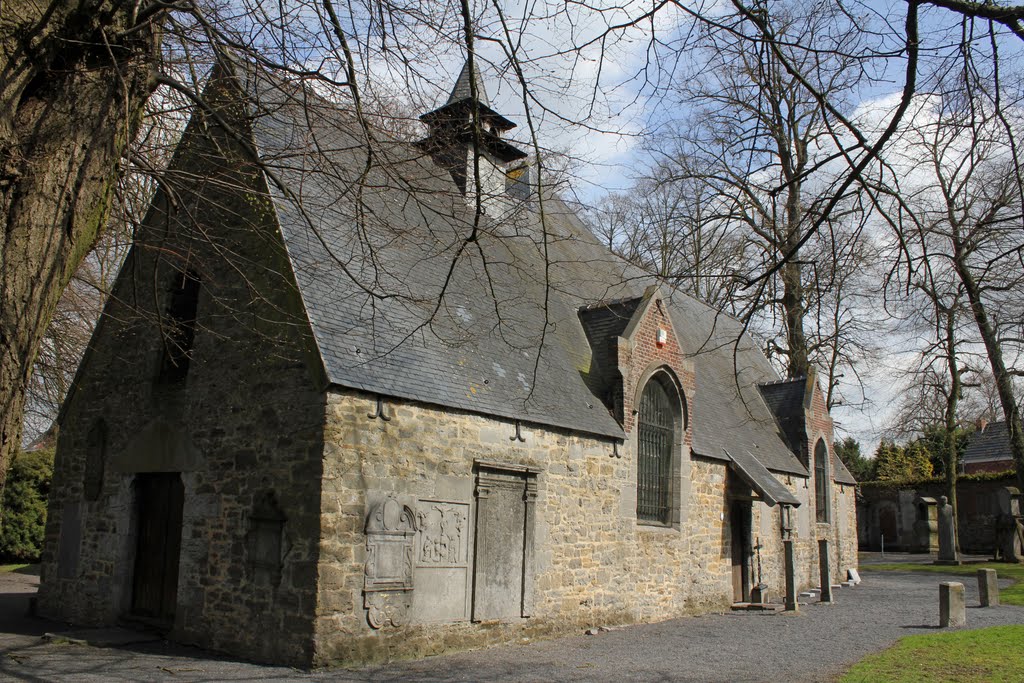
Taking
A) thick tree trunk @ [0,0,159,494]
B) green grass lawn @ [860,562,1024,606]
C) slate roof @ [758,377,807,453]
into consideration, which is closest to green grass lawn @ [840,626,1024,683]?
green grass lawn @ [860,562,1024,606]

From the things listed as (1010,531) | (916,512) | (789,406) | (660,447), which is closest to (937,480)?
(916,512)

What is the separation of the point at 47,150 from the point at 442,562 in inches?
294

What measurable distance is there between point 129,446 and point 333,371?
443cm

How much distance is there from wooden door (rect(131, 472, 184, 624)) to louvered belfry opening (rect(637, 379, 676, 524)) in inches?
307

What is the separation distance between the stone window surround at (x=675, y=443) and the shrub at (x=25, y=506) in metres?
15.2

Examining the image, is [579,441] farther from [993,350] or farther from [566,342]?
[993,350]

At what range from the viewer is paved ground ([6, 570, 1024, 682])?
9000 millimetres

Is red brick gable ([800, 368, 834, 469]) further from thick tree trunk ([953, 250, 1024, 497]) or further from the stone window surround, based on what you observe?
thick tree trunk ([953, 250, 1024, 497])

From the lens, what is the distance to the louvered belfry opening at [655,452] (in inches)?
603

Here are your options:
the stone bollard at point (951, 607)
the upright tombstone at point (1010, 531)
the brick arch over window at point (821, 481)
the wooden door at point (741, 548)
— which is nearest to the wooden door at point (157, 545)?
the wooden door at point (741, 548)

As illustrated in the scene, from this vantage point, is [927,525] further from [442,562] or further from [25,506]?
[25,506]

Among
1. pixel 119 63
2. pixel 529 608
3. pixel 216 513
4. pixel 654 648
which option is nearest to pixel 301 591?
pixel 216 513

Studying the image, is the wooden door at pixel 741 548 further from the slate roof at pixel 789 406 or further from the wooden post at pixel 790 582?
the slate roof at pixel 789 406

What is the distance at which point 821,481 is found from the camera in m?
24.0
